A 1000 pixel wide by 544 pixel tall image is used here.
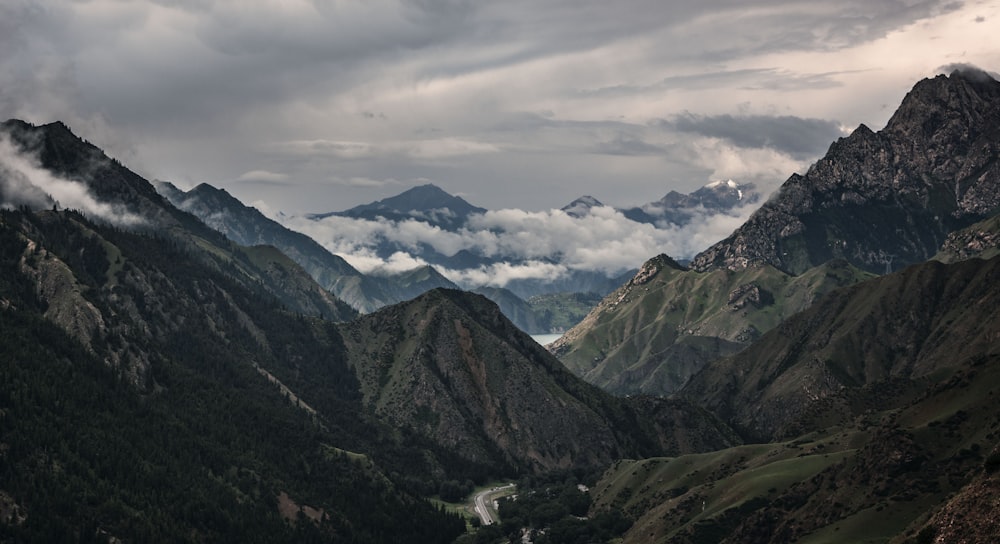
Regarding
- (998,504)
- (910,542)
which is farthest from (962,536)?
(910,542)

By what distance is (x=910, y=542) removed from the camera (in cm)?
16475

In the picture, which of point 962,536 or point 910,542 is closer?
point 962,536

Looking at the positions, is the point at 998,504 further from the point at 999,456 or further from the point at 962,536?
the point at 999,456

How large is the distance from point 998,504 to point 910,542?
25212 millimetres

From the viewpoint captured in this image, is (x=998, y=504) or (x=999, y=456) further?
(x=999, y=456)

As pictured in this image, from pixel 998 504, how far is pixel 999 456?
17.9 meters

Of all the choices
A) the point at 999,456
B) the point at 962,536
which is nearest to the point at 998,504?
the point at 962,536

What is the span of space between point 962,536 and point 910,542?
21.3m

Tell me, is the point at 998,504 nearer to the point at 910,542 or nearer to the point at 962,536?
the point at 962,536

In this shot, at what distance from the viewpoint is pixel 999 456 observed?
158m

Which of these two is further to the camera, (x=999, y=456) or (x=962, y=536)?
(x=999, y=456)

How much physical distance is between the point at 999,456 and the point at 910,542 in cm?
2187

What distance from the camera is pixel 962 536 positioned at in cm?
14462

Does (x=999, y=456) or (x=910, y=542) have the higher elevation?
(x=999, y=456)
